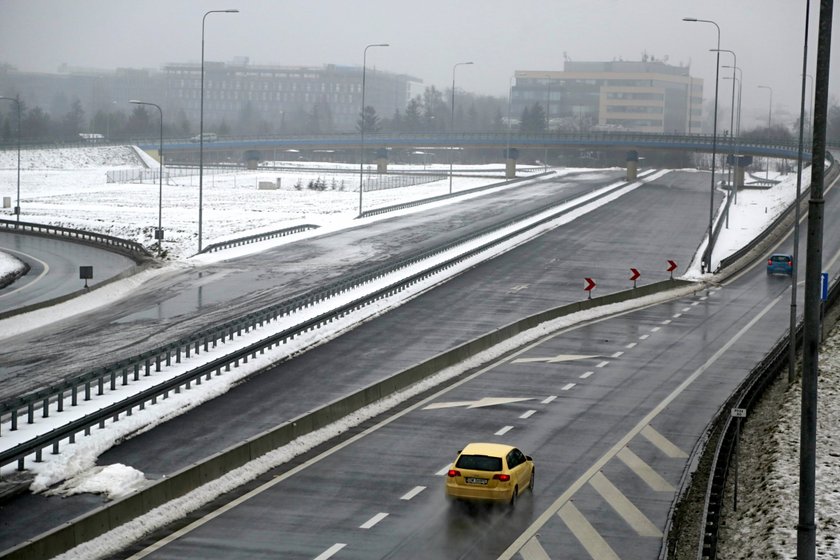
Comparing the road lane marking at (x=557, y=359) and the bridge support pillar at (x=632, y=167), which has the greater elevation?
the bridge support pillar at (x=632, y=167)

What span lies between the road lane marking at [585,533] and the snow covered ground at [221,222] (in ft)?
8.84

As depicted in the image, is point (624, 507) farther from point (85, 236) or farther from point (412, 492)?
point (85, 236)

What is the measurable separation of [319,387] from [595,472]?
1121 centimetres

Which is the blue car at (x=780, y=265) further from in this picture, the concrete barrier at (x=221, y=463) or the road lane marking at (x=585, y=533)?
the road lane marking at (x=585, y=533)

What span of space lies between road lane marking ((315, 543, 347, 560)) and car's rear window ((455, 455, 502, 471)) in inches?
135

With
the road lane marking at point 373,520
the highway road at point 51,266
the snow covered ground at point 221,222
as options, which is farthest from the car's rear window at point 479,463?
the highway road at point 51,266

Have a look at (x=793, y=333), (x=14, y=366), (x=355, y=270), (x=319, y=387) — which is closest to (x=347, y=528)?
(x=319, y=387)

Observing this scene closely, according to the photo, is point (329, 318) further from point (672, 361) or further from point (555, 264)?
point (555, 264)

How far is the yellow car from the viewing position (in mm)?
22688

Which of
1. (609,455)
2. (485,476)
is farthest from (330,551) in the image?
(609,455)

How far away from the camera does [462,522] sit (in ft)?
72.4

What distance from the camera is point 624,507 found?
23.6 metres

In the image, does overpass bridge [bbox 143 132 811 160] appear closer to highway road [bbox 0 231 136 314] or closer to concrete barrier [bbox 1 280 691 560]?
highway road [bbox 0 231 136 314]

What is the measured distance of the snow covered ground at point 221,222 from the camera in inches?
912
